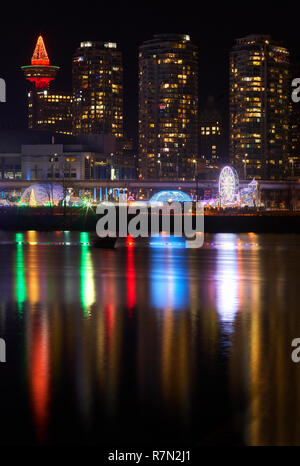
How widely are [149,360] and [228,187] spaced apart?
93.6 meters

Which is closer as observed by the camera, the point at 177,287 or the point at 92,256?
the point at 177,287

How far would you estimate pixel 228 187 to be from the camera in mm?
110625

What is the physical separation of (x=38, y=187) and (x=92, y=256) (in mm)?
96595

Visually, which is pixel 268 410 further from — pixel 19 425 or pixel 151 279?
pixel 151 279

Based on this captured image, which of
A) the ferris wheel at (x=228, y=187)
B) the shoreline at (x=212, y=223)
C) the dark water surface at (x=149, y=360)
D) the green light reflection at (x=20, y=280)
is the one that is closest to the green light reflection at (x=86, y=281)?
the dark water surface at (x=149, y=360)

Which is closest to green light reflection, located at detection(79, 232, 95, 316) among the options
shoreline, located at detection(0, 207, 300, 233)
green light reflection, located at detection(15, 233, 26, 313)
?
green light reflection, located at detection(15, 233, 26, 313)

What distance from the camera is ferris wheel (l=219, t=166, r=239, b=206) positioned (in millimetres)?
106938

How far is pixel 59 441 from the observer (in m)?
13.1

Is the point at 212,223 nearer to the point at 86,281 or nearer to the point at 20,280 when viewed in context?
the point at 86,281

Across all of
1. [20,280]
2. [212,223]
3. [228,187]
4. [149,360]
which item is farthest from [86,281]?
[228,187]

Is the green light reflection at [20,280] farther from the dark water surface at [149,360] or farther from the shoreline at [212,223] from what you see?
the shoreline at [212,223]

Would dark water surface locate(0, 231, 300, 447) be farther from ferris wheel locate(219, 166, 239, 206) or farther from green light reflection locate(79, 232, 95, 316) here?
ferris wheel locate(219, 166, 239, 206)

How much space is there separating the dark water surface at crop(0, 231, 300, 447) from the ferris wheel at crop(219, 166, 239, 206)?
71.4 metres
